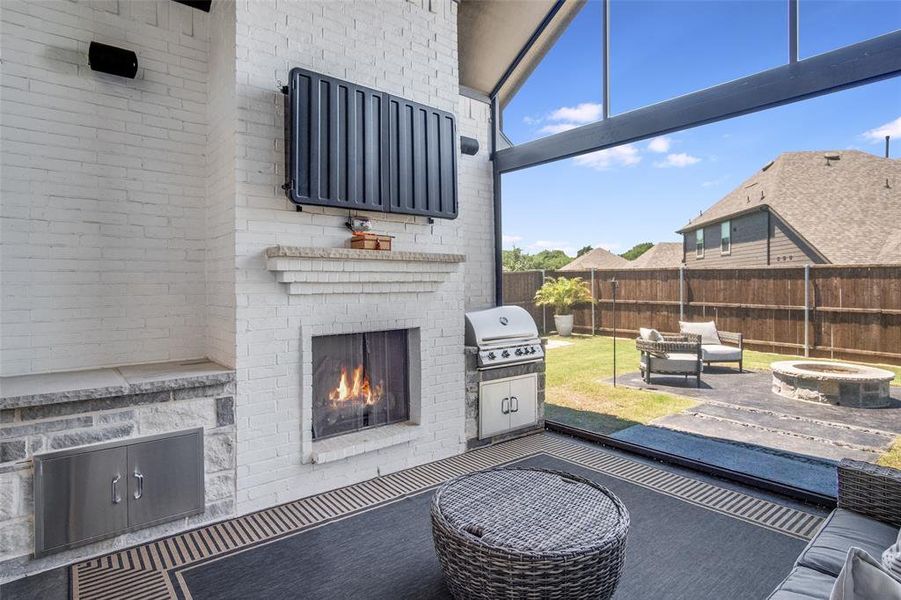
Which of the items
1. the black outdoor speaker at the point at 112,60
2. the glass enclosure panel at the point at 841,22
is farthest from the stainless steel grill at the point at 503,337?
the black outdoor speaker at the point at 112,60

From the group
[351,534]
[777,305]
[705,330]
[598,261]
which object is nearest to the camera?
[351,534]

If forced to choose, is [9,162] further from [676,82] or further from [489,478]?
[676,82]

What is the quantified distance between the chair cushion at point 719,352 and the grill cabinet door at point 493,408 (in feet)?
5.62

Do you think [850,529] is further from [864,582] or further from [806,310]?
[806,310]

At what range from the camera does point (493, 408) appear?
396cm

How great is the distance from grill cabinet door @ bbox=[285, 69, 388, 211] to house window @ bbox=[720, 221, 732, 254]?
267 centimetres

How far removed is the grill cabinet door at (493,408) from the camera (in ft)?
12.8

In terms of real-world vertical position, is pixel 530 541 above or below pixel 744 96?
below

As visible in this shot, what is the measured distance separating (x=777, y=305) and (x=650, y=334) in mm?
1083

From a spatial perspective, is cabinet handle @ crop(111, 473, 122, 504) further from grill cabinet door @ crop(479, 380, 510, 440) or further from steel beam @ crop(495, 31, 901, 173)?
steel beam @ crop(495, 31, 901, 173)

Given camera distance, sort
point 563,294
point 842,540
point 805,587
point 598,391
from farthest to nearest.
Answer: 1. point 563,294
2. point 598,391
3. point 842,540
4. point 805,587

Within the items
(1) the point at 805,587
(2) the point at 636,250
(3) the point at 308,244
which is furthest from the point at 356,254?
(2) the point at 636,250

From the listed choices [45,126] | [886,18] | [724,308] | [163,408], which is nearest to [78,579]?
[163,408]

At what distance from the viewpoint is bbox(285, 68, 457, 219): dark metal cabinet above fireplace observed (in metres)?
2.86
